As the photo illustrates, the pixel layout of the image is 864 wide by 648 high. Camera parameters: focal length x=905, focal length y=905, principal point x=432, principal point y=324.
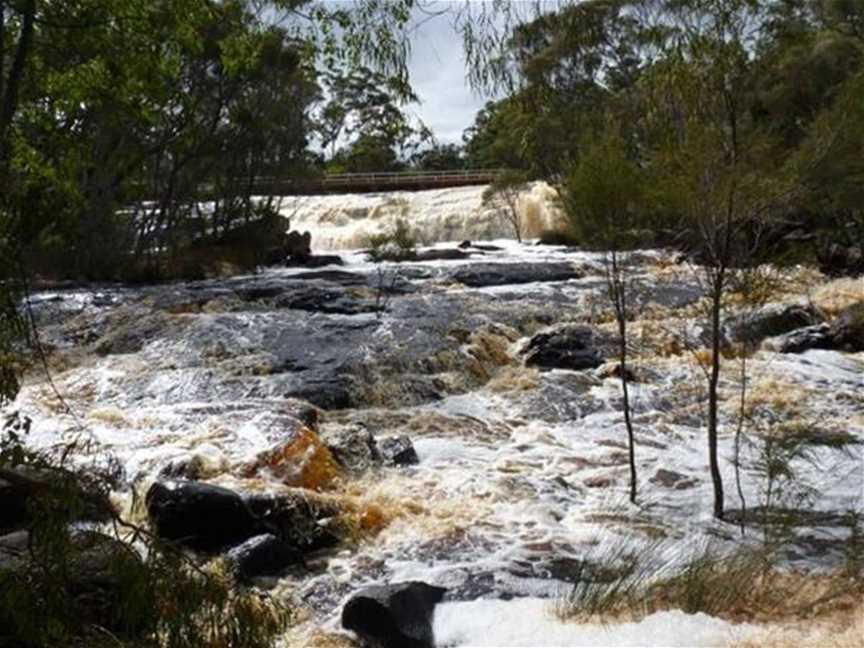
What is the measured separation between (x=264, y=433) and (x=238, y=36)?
4920mm

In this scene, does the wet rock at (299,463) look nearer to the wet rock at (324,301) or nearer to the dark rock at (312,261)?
the wet rock at (324,301)

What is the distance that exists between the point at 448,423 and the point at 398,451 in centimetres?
123

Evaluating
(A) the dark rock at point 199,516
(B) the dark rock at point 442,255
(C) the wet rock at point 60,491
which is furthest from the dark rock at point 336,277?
(C) the wet rock at point 60,491

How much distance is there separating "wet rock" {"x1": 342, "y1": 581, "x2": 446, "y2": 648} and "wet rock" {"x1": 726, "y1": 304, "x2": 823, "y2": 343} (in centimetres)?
855

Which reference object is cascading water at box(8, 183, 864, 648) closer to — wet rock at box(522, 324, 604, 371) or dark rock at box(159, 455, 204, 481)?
dark rock at box(159, 455, 204, 481)

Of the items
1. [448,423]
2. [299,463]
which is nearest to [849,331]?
[448,423]

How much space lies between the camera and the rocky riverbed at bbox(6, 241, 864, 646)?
6148mm

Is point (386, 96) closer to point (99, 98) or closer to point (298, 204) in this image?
point (99, 98)

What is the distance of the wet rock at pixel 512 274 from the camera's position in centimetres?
1870

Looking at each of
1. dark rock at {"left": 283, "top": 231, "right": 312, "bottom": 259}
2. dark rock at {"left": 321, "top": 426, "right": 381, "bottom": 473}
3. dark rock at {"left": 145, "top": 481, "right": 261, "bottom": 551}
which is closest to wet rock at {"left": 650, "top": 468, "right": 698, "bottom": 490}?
dark rock at {"left": 321, "top": 426, "right": 381, "bottom": 473}

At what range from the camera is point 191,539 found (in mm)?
6133

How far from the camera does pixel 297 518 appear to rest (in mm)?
6551

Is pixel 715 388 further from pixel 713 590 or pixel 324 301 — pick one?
pixel 324 301

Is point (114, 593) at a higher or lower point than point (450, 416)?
higher
